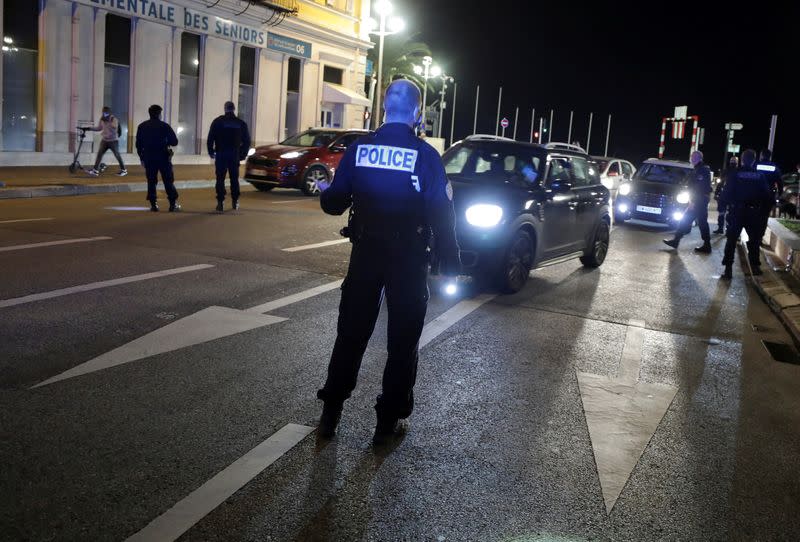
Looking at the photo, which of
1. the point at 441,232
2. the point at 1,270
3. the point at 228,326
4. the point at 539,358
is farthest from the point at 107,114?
the point at 441,232

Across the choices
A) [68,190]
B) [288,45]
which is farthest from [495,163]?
[288,45]

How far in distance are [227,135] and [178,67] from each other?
1366 centimetres

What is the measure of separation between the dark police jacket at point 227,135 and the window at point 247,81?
16.1 metres

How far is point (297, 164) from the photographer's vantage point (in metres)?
20.5

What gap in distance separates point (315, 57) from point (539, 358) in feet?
100

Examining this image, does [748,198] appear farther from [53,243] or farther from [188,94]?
[188,94]

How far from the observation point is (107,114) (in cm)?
2003

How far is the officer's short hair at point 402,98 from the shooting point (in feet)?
14.4

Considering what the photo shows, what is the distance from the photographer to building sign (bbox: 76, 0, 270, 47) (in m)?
24.1

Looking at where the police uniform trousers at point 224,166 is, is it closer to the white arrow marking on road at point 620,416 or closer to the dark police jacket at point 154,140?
the dark police jacket at point 154,140

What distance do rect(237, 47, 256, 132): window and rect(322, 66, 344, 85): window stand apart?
18.3 feet

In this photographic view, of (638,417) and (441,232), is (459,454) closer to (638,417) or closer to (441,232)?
(441,232)

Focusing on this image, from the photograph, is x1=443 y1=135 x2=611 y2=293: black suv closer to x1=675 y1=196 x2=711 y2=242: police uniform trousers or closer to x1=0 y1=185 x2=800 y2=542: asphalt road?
x1=0 y1=185 x2=800 y2=542: asphalt road

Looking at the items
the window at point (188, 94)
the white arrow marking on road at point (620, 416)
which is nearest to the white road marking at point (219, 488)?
the white arrow marking on road at point (620, 416)
